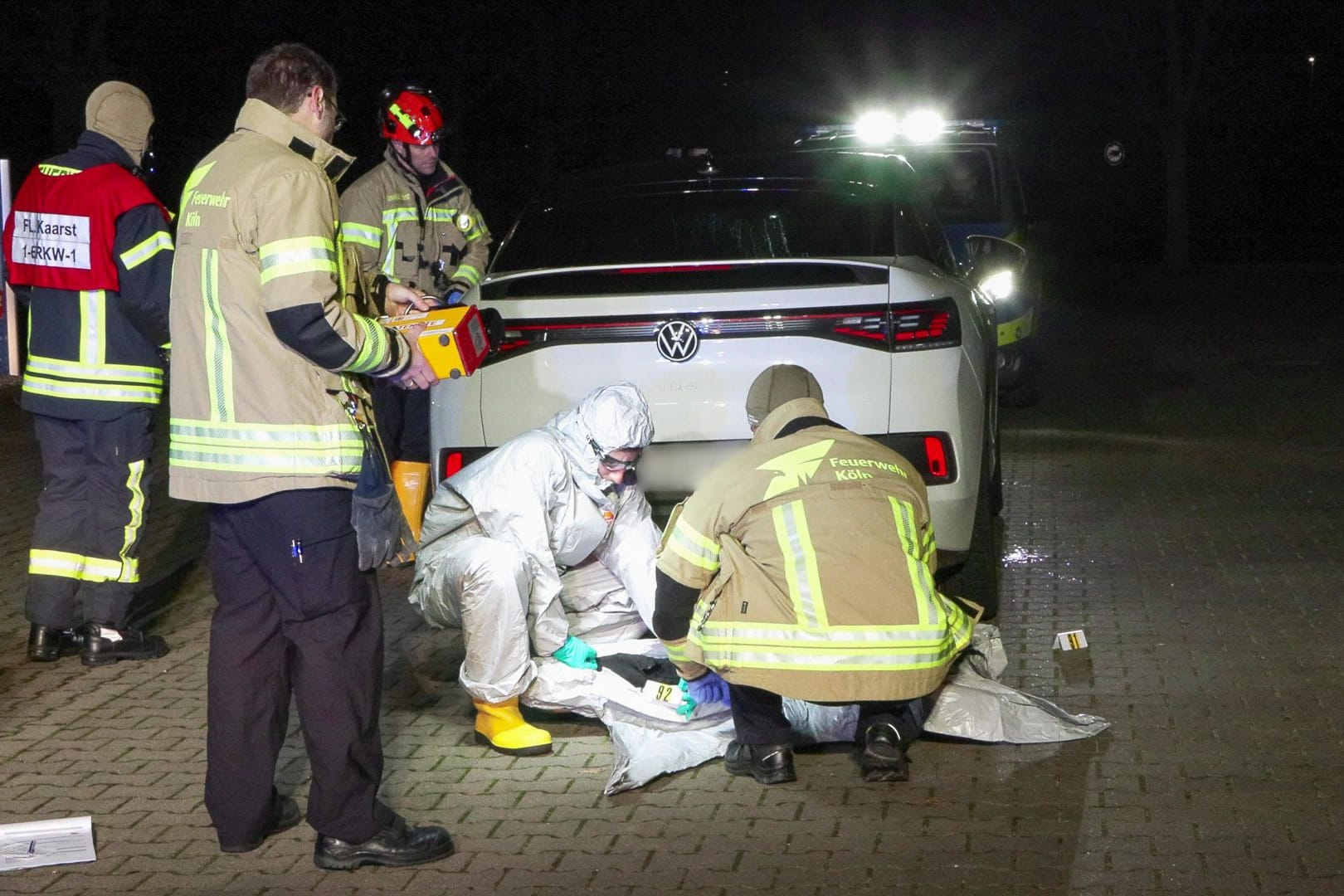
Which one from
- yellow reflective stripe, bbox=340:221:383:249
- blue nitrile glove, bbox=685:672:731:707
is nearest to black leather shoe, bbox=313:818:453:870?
blue nitrile glove, bbox=685:672:731:707

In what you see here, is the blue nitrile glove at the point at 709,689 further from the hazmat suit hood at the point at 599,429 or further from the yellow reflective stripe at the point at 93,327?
the yellow reflective stripe at the point at 93,327

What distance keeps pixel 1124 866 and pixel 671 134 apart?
1356 inches

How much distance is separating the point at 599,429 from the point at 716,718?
96cm

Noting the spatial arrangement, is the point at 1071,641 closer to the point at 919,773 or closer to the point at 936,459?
the point at 936,459

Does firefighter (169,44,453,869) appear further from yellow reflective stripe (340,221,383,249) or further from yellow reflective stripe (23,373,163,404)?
yellow reflective stripe (340,221,383,249)

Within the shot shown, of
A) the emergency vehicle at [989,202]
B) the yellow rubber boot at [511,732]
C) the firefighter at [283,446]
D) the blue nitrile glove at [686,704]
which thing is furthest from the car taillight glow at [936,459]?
the emergency vehicle at [989,202]

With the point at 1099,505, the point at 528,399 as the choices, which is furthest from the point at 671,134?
the point at 528,399

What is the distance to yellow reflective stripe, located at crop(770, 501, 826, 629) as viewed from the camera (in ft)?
14.9

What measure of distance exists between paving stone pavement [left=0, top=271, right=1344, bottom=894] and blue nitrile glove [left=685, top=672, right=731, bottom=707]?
1.07 ft

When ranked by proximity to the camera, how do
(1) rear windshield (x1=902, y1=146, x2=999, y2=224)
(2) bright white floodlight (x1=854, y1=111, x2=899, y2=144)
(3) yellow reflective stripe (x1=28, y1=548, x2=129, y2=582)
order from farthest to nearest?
(2) bright white floodlight (x1=854, y1=111, x2=899, y2=144), (1) rear windshield (x1=902, y1=146, x2=999, y2=224), (3) yellow reflective stripe (x1=28, y1=548, x2=129, y2=582)

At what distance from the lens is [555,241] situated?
6.37 m

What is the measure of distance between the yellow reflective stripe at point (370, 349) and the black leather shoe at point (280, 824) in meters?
1.24

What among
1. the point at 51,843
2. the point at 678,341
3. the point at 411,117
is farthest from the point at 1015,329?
the point at 51,843

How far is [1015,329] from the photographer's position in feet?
39.0
